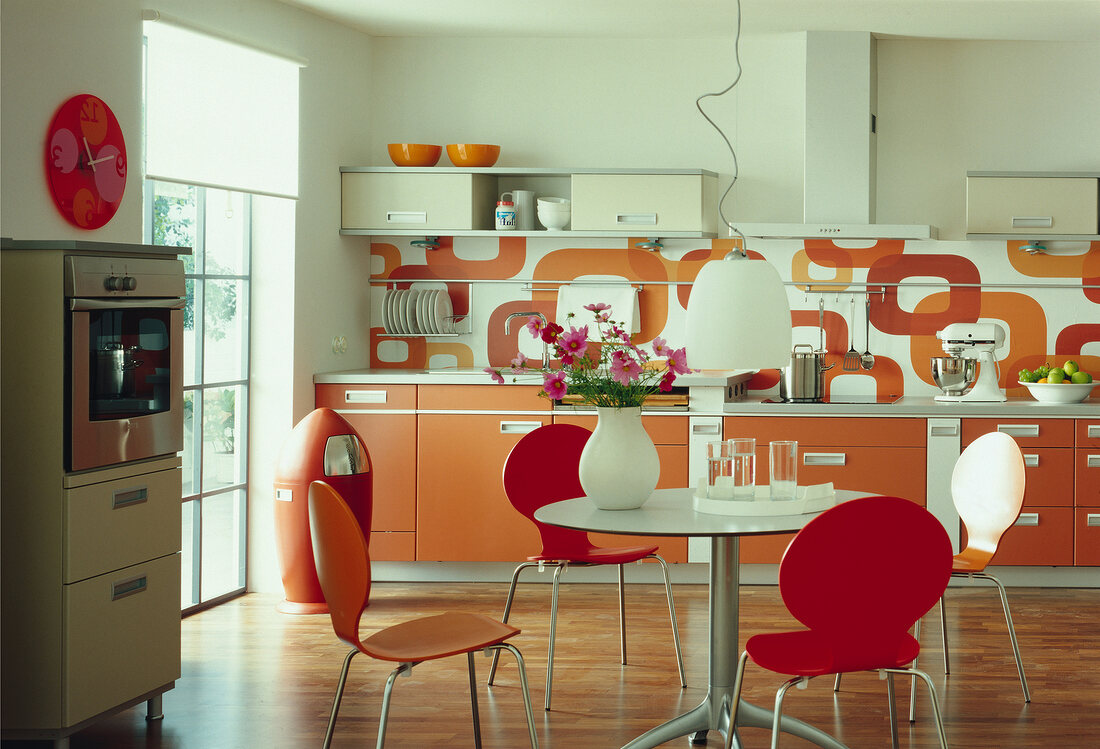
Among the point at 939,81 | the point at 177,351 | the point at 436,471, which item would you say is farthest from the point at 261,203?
the point at 939,81

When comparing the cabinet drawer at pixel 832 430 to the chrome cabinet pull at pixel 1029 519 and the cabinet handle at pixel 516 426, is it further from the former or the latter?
the cabinet handle at pixel 516 426

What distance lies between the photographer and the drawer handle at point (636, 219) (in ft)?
18.6

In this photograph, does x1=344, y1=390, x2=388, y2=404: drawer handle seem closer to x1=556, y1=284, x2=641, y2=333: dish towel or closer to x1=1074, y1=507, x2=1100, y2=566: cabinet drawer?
x1=556, y1=284, x2=641, y2=333: dish towel

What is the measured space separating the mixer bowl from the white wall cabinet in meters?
0.61

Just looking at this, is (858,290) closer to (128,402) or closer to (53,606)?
(128,402)

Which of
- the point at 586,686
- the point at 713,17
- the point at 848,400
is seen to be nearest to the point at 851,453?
the point at 848,400

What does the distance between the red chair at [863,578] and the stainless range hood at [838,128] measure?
3.25 metres

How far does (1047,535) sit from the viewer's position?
5.31m

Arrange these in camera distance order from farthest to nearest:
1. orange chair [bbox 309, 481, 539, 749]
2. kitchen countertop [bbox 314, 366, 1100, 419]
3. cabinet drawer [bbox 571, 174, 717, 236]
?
cabinet drawer [bbox 571, 174, 717, 236], kitchen countertop [bbox 314, 366, 1100, 419], orange chair [bbox 309, 481, 539, 749]

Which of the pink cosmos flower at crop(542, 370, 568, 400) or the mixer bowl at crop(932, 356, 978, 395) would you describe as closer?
the pink cosmos flower at crop(542, 370, 568, 400)

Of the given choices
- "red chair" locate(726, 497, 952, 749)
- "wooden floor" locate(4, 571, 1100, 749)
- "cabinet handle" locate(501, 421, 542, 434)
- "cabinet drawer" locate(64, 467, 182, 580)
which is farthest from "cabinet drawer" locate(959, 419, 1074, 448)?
"cabinet drawer" locate(64, 467, 182, 580)

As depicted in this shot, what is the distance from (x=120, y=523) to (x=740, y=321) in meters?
1.87

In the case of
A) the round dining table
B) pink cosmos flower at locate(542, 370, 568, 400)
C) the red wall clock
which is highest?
the red wall clock

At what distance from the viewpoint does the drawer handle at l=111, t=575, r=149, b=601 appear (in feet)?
10.9
